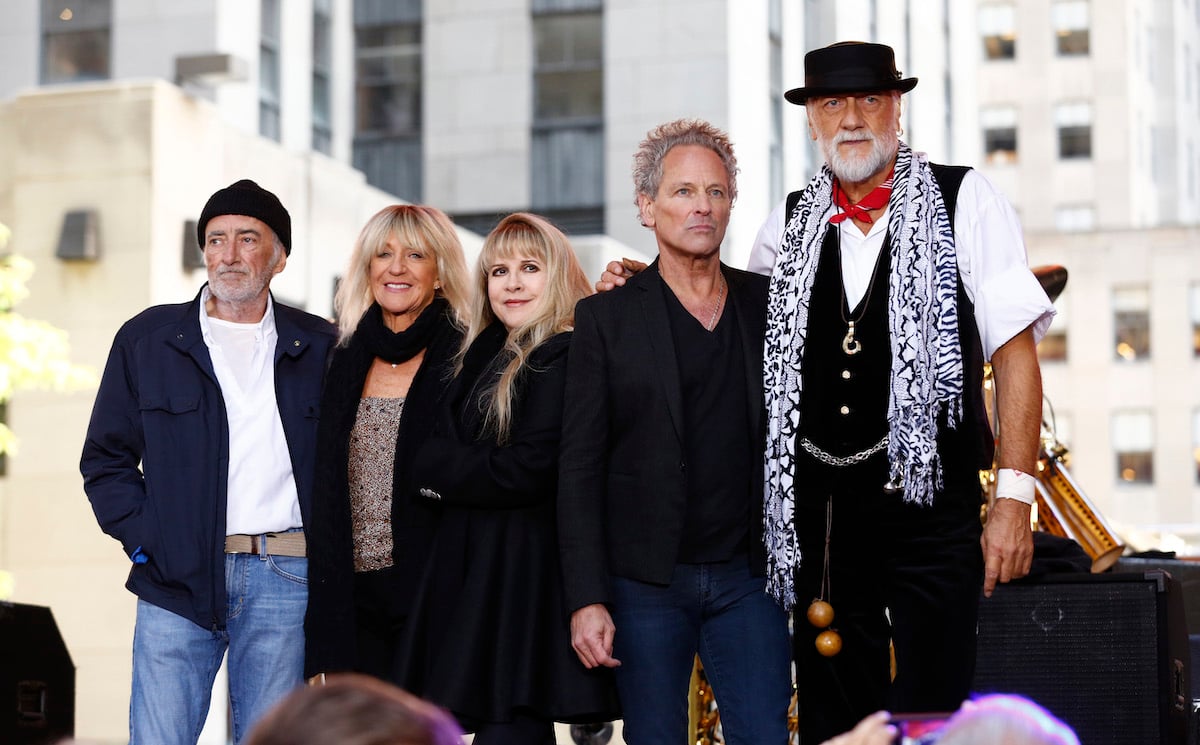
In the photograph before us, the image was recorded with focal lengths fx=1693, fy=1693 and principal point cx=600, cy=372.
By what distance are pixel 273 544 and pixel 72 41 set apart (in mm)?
14290

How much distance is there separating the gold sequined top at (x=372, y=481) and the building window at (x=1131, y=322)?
41381 millimetres

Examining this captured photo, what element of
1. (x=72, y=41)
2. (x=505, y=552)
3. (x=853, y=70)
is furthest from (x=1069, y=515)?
(x=72, y=41)

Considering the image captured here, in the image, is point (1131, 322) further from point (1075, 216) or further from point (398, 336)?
point (398, 336)

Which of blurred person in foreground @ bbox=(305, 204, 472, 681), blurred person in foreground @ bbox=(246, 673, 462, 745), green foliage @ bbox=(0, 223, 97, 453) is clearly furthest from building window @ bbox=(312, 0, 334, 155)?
blurred person in foreground @ bbox=(246, 673, 462, 745)

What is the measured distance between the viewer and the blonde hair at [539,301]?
4.73 m

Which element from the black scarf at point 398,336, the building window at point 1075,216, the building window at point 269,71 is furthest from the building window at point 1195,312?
the black scarf at point 398,336

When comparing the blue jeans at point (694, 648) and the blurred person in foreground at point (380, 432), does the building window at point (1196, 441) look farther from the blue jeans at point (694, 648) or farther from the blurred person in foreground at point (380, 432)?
the blue jeans at point (694, 648)

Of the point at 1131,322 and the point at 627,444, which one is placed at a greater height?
the point at 1131,322

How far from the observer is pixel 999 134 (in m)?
55.8

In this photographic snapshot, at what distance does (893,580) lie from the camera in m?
4.28

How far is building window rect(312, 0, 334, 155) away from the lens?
70.8ft

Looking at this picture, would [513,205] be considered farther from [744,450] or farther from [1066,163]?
[1066,163]

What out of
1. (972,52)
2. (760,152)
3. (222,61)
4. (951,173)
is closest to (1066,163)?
(972,52)

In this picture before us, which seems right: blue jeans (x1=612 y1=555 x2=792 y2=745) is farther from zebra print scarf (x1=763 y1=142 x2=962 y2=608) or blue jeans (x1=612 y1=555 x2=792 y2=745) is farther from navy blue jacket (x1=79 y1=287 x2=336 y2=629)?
navy blue jacket (x1=79 y1=287 x2=336 y2=629)
